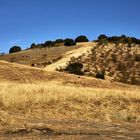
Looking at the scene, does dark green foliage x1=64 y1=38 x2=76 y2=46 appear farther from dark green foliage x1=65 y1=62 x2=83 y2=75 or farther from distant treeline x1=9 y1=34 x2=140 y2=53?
dark green foliage x1=65 y1=62 x2=83 y2=75

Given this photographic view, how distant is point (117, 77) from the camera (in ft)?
194

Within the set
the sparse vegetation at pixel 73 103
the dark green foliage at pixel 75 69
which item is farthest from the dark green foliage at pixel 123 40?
the sparse vegetation at pixel 73 103

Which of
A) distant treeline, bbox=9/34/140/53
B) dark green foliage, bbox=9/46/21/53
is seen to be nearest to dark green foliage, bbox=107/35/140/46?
distant treeline, bbox=9/34/140/53

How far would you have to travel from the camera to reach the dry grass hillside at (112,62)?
5933cm

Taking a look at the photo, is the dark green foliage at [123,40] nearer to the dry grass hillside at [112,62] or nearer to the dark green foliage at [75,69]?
the dry grass hillside at [112,62]

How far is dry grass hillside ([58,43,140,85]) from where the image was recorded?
195 ft

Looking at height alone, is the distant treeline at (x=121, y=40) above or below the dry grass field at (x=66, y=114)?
above

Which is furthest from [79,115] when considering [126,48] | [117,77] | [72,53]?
[126,48]

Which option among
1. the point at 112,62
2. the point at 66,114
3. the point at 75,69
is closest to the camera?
the point at 66,114

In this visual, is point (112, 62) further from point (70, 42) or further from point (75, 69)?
point (70, 42)

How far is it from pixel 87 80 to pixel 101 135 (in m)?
27.0

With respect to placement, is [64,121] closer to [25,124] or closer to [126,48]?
[25,124]

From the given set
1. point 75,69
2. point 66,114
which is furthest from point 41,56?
point 66,114

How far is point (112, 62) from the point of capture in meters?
71.2
